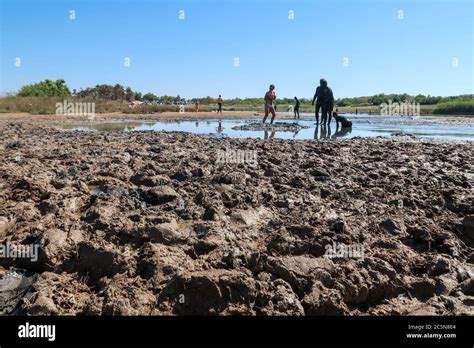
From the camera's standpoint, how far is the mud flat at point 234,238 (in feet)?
11.6

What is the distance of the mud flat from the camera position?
11.6 feet

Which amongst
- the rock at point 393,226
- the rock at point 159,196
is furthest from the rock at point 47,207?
the rock at point 393,226

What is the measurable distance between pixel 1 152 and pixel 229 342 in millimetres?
7468

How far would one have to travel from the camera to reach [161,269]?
378cm

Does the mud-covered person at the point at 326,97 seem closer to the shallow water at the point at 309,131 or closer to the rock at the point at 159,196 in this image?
the shallow water at the point at 309,131

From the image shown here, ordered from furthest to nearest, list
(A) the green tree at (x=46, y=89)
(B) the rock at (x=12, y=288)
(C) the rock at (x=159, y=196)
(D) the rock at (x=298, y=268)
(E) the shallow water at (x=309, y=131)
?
(A) the green tree at (x=46, y=89) < (E) the shallow water at (x=309, y=131) < (C) the rock at (x=159, y=196) < (D) the rock at (x=298, y=268) < (B) the rock at (x=12, y=288)

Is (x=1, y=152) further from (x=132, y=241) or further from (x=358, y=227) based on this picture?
(x=358, y=227)

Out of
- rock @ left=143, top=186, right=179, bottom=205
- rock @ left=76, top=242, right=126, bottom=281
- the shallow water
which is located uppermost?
the shallow water

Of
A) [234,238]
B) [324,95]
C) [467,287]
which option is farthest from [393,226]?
[324,95]

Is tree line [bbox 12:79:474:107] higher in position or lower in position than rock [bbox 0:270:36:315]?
higher

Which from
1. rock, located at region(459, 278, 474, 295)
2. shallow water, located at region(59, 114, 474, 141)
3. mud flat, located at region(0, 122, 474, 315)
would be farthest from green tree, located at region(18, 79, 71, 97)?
rock, located at region(459, 278, 474, 295)

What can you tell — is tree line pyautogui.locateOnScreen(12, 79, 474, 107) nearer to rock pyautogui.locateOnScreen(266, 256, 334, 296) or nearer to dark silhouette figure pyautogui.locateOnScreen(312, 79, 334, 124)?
dark silhouette figure pyautogui.locateOnScreen(312, 79, 334, 124)

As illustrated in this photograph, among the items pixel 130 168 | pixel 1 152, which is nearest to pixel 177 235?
pixel 130 168

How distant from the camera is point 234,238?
4469mm
